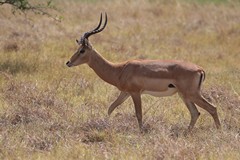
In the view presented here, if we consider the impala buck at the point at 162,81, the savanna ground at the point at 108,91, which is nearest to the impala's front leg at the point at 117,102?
the impala buck at the point at 162,81

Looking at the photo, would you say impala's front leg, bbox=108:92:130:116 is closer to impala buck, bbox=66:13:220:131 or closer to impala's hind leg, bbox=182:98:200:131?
impala buck, bbox=66:13:220:131

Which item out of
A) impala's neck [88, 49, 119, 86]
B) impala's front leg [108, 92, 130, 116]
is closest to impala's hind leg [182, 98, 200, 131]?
impala's front leg [108, 92, 130, 116]

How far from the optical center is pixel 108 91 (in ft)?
39.0

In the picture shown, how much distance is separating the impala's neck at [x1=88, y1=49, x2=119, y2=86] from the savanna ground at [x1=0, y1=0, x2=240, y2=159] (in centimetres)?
55

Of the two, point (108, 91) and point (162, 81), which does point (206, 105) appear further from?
point (108, 91)

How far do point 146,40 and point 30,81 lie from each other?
6.75 m

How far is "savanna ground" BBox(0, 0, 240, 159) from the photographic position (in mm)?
7910

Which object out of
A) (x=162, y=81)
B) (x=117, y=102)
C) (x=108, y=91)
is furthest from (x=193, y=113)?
(x=108, y=91)

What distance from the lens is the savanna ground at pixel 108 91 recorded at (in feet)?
26.0

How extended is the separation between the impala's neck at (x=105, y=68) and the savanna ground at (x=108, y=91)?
21.8 inches

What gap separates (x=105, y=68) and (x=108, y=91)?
1.90 m

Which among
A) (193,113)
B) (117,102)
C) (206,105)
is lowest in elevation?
(117,102)

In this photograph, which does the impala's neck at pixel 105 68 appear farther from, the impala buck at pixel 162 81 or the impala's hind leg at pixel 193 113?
the impala's hind leg at pixel 193 113

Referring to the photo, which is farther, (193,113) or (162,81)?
(193,113)
